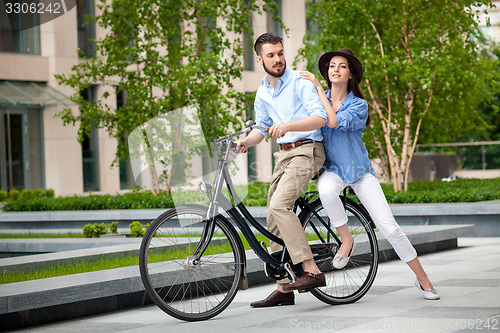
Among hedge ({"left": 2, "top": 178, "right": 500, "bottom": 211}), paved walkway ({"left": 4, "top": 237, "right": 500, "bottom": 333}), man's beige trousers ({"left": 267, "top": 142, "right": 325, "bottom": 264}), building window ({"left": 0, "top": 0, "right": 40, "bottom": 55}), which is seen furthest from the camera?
building window ({"left": 0, "top": 0, "right": 40, "bottom": 55})

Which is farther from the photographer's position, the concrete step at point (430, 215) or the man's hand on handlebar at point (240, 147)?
the concrete step at point (430, 215)

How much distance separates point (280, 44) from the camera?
19.5 feet

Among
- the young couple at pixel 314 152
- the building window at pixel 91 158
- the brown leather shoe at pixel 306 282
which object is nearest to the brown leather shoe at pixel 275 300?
the young couple at pixel 314 152

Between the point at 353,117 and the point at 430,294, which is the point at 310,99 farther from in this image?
the point at 430,294

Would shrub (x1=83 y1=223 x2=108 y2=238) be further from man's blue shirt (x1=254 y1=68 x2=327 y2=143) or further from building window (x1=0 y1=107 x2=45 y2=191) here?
building window (x1=0 y1=107 x2=45 y2=191)

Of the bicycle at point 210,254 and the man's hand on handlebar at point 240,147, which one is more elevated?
the man's hand on handlebar at point 240,147

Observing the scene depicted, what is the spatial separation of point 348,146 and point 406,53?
10.9 meters

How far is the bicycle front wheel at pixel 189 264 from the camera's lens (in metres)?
5.53

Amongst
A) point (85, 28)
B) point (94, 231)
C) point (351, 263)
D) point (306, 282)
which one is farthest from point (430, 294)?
point (85, 28)

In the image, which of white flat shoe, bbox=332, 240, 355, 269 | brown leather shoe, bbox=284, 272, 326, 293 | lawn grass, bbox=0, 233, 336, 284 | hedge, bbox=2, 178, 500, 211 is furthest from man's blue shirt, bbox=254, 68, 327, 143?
hedge, bbox=2, 178, 500, 211

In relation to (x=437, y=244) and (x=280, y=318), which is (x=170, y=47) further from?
(x=280, y=318)

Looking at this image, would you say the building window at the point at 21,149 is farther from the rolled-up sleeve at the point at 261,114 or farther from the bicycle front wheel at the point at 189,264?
the bicycle front wheel at the point at 189,264

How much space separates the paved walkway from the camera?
5.20 metres

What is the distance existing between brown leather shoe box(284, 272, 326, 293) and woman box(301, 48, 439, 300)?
9.6 inches
